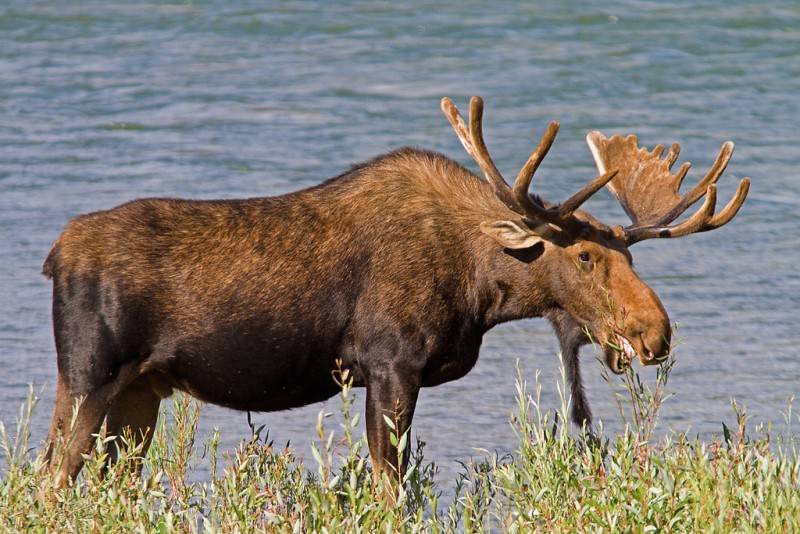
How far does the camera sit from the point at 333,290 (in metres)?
7.64

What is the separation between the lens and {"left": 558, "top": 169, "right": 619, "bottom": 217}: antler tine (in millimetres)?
7319

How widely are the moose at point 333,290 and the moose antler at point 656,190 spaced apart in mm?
24

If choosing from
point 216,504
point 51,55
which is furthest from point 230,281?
point 51,55

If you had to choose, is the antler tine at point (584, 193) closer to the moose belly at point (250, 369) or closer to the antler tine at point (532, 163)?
the antler tine at point (532, 163)

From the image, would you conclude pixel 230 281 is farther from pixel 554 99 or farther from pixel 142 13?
pixel 142 13

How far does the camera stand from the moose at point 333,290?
7.42 metres

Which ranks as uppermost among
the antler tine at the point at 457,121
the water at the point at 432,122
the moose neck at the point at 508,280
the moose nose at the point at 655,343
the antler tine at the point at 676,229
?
the antler tine at the point at 457,121

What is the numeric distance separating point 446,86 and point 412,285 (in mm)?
11006

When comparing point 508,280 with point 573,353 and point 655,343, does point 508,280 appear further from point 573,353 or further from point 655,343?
point 655,343

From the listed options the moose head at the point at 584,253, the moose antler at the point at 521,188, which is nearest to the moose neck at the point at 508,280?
the moose head at the point at 584,253

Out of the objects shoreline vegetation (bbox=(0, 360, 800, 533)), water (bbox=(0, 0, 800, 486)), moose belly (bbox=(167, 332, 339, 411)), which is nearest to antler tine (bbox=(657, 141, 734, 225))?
shoreline vegetation (bbox=(0, 360, 800, 533))

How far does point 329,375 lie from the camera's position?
25.2 ft

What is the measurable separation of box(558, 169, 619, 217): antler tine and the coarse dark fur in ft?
0.56

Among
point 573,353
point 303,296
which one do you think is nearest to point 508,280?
point 573,353
